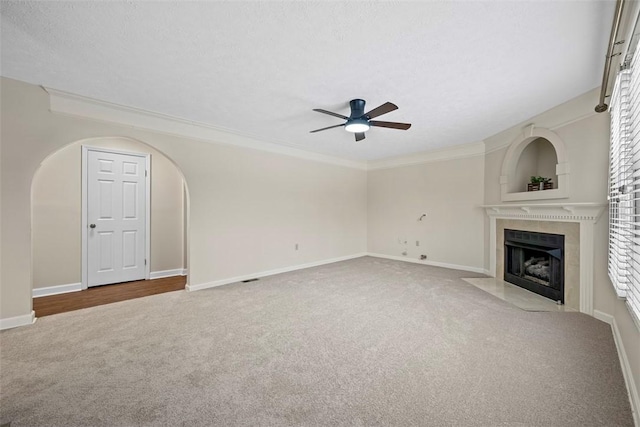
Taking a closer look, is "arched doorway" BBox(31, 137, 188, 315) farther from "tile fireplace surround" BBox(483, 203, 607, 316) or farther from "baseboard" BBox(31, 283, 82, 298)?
"tile fireplace surround" BBox(483, 203, 607, 316)

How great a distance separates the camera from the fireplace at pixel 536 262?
132 inches

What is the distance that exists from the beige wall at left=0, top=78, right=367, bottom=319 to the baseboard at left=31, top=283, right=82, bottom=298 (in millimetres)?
1261

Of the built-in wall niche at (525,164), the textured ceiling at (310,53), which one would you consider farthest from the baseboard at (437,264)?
the textured ceiling at (310,53)

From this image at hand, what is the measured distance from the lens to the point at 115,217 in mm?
4309

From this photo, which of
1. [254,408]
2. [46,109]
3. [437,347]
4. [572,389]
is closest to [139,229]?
[46,109]

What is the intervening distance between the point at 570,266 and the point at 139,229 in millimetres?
6343

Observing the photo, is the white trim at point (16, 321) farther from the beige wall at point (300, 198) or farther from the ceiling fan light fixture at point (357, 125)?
the ceiling fan light fixture at point (357, 125)

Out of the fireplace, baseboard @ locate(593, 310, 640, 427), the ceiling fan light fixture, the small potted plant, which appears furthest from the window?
the ceiling fan light fixture

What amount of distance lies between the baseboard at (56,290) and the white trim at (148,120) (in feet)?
8.29

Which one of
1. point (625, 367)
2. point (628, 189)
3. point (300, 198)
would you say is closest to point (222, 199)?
point (300, 198)

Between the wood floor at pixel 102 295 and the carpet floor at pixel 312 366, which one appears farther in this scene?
the wood floor at pixel 102 295

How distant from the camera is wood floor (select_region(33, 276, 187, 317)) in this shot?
10.6 feet

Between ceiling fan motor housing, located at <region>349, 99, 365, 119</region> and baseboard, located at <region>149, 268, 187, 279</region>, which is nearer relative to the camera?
ceiling fan motor housing, located at <region>349, 99, 365, 119</region>

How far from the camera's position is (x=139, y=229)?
4.56 metres
